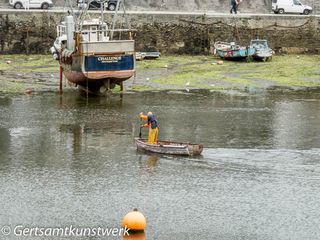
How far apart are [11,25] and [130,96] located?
1743 cm

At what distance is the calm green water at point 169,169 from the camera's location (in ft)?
76.1

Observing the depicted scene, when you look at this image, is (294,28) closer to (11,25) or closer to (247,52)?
(247,52)

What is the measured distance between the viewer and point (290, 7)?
65250 mm

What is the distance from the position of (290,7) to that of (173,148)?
1489 inches

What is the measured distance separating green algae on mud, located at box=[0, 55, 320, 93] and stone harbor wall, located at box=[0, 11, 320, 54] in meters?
1.50

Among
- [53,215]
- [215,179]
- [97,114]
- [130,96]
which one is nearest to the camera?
[53,215]

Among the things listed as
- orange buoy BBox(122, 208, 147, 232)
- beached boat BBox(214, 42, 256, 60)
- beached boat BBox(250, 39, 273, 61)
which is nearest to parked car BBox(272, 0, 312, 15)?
beached boat BBox(250, 39, 273, 61)

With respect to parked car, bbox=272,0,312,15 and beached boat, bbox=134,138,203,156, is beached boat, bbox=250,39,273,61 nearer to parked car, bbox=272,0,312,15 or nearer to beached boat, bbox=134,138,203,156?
parked car, bbox=272,0,312,15

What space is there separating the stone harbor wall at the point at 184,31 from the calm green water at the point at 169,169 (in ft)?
56.9

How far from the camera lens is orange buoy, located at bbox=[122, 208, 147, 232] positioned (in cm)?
2155

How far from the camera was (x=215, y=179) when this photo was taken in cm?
2700

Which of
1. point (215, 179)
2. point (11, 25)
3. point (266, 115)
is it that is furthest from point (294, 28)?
point (215, 179)

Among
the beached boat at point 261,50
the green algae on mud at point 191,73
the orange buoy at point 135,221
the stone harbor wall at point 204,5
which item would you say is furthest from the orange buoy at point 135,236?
the stone harbor wall at point 204,5

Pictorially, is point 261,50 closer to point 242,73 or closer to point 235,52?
point 235,52
